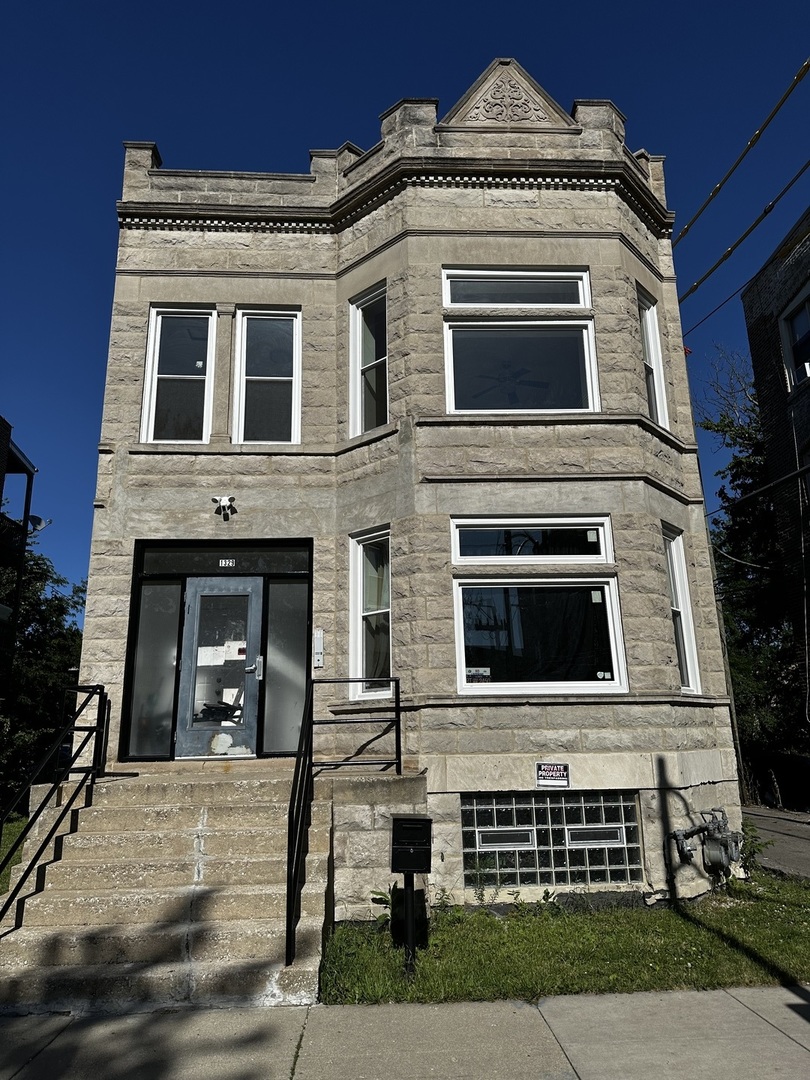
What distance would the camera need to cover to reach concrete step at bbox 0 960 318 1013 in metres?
5.21

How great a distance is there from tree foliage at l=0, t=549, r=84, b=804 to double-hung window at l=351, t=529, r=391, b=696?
9.47 metres

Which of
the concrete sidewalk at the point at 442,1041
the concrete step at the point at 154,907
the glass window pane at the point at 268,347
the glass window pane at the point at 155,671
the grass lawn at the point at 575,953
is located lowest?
the concrete sidewalk at the point at 442,1041

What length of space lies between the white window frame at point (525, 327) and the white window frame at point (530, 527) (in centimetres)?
128

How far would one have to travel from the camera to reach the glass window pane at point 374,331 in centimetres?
1031

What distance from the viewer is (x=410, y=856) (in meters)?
5.82

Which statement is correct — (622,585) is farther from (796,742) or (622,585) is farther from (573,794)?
(796,742)

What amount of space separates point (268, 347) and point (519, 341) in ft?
11.0

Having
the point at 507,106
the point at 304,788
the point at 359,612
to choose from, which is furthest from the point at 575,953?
the point at 507,106

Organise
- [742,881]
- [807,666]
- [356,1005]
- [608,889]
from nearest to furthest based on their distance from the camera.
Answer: [356,1005] < [608,889] < [742,881] < [807,666]

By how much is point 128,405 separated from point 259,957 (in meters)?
6.94

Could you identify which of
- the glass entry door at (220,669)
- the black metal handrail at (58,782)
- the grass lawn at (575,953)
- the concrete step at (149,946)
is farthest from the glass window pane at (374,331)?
the concrete step at (149,946)

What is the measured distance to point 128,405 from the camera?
1007cm

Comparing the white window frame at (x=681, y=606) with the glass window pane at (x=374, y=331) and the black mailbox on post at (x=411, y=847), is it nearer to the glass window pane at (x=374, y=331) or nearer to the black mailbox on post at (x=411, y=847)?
the glass window pane at (x=374, y=331)

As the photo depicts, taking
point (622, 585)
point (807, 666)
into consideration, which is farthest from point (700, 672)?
point (807, 666)
